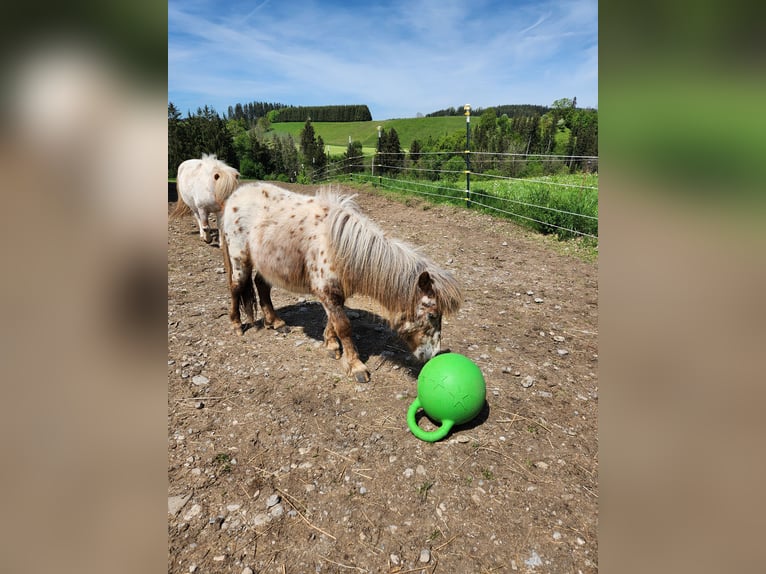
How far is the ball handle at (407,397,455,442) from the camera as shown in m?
3.15

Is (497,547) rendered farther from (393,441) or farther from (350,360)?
(350,360)

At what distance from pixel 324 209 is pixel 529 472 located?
3125 mm

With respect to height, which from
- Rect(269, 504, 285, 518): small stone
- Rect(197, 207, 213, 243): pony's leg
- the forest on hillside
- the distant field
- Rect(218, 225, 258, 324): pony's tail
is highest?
the distant field

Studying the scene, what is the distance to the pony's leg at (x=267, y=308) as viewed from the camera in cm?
530

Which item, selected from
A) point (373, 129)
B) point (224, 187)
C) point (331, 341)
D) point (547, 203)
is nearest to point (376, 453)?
point (331, 341)

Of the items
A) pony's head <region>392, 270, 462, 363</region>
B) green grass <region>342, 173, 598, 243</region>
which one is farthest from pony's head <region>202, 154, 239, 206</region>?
green grass <region>342, 173, 598, 243</region>

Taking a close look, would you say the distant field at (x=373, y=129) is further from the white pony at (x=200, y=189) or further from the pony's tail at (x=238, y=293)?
the pony's tail at (x=238, y=293)

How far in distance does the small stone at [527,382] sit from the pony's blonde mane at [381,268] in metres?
1.07

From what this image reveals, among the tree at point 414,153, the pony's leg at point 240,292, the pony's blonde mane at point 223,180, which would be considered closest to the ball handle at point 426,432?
the pony's leg at point 240,292

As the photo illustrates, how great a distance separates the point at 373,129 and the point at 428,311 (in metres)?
57.7

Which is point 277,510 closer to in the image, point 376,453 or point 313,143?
point 376,453

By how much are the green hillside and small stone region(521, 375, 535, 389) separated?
1918 inches

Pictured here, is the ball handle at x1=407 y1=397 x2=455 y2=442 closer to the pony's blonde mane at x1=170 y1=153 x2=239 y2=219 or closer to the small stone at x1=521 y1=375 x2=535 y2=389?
the small stone at x1=521 y1=375 x2=535 y2=389

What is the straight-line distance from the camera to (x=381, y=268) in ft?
12.5
